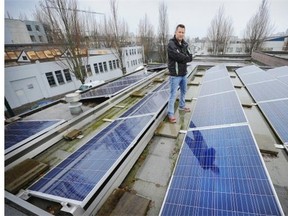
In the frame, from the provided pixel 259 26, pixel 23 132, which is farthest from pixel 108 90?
pixel 259 26

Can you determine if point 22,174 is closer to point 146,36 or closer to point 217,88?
point 217,88

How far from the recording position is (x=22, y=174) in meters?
2.55

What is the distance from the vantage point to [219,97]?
4.68 meters

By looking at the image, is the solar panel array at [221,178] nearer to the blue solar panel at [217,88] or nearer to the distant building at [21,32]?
the blue solar panel at [217,88]

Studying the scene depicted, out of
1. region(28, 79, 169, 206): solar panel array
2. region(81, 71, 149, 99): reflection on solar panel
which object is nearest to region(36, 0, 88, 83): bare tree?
region(81, 71, 149, 99): reflection on solar panel

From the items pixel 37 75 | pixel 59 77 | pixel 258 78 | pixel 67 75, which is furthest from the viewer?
pixel 67 75

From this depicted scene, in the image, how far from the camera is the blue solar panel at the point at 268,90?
4.58 metres

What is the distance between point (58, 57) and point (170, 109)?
2147 centimetres

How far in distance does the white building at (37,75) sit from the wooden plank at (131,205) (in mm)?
21061

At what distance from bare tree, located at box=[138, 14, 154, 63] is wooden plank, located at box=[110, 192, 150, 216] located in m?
38.3

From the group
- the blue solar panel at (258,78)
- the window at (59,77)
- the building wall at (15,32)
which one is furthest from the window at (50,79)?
the building wall at (15,32)

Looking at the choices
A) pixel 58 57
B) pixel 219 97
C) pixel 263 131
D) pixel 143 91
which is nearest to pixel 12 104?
pixel 58 57

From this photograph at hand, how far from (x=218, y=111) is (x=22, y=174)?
456 cm

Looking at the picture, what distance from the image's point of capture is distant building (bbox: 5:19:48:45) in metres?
34.3
